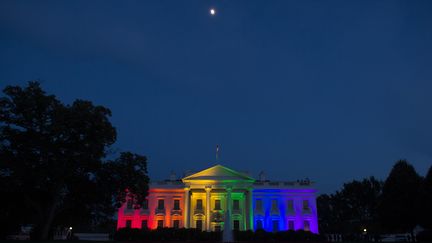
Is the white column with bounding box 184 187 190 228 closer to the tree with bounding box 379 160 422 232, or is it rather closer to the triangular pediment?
the triangular pediment

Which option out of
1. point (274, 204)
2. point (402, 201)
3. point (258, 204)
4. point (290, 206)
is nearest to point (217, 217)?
point (258, 204)

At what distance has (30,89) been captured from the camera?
92.4 feet

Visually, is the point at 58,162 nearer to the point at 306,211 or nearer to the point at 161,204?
→ the point at 161,204

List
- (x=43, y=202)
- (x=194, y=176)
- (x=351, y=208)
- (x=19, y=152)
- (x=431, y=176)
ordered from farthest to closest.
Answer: (x=351, y=208)
(x=194, y=176)
(x=431, y=176)
(x=43, y=202)
(x=19, y=152)

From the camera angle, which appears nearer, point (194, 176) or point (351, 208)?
point (194, 176)

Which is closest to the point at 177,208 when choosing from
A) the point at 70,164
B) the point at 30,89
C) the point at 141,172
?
the point at 141,172

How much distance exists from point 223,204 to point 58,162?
1119 inches

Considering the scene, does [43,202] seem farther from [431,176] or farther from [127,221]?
[431,176]

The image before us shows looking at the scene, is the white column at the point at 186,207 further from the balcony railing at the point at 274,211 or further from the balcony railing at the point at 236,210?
the balcony railing at the point at 274,211

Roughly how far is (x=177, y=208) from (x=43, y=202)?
2369 cm

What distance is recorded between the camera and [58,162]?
27.7 m

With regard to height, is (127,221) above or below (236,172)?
below

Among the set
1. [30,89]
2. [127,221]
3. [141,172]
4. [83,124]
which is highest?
[30,89]

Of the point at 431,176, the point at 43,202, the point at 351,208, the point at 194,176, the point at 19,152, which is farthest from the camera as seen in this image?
the point at 351,208
